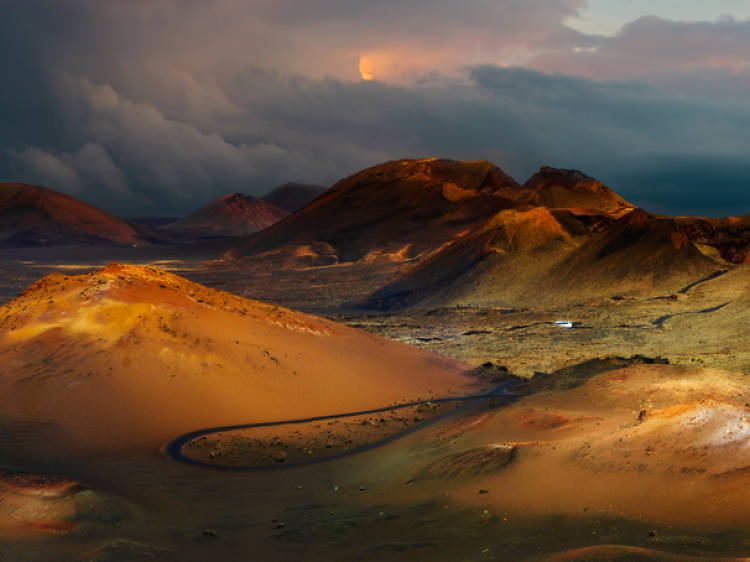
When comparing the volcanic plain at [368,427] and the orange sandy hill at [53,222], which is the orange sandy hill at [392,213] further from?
the orange sandy hill at [53,222]

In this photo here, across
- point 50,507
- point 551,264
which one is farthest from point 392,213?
point 50,507

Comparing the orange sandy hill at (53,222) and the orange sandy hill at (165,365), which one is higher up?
the orange sandy hill at (53,222)

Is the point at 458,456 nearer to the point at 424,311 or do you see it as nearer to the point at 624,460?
the point at 624,460

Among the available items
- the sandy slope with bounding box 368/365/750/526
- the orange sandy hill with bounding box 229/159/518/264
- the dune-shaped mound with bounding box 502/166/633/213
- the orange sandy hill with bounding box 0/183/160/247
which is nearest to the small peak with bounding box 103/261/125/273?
the sandy slope with bounding box 368/365/750/526

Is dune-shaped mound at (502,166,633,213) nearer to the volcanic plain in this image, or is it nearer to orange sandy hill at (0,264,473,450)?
the volcanic plain

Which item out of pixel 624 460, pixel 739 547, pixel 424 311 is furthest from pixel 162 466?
pixel 424 311

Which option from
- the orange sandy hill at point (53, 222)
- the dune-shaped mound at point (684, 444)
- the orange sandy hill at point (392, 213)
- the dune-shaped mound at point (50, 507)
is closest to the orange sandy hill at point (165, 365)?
the dune-shaped mound at point (50, 507)
